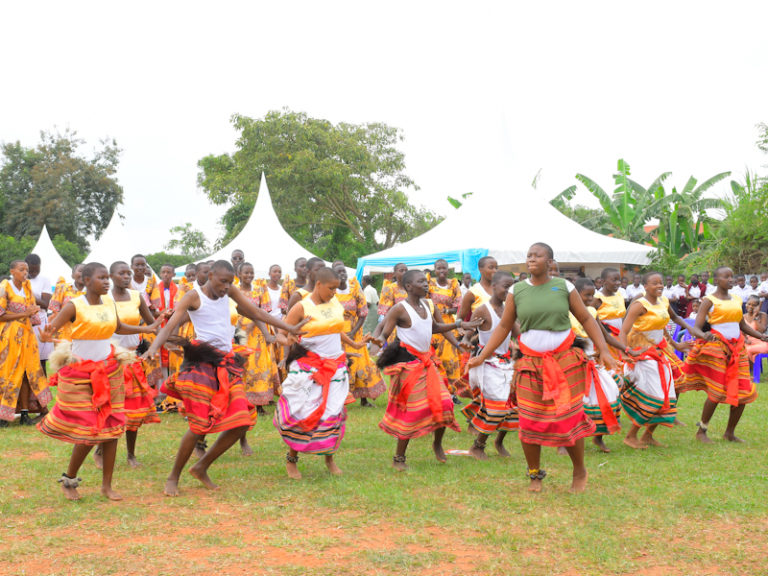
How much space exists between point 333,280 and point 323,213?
1269 inches

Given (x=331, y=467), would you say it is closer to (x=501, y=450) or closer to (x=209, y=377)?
(x=209, y=377)

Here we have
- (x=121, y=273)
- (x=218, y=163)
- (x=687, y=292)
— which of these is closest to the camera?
(x=121, y=273)

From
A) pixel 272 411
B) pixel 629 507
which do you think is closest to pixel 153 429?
pixel 272 411

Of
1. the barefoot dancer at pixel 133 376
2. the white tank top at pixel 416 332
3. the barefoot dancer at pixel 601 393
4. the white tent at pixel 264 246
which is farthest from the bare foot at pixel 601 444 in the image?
the white tent at pixel 264 246

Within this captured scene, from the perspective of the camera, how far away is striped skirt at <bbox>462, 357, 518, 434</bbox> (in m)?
7.41

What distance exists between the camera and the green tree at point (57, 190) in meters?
46.5

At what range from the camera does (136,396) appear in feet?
22.8

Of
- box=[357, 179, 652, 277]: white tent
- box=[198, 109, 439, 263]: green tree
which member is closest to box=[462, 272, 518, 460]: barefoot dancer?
box=[357, 179, 652, 277]: white tent

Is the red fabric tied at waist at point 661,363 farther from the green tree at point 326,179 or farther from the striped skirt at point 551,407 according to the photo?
the green tree at point 326,179

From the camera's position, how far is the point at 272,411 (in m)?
11.3

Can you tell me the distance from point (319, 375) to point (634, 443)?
370 cm

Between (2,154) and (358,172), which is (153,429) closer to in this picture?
(358,172)

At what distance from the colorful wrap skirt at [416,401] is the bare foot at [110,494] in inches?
97.7

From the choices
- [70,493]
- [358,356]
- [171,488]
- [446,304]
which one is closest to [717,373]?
[446,304]
